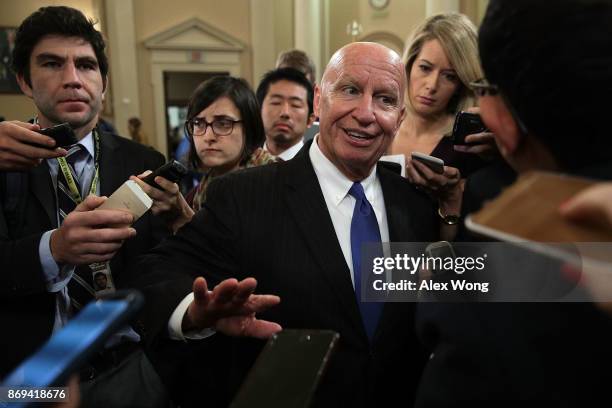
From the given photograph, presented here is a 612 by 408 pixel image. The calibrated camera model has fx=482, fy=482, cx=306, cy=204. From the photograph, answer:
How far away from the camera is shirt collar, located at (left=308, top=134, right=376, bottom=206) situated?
1.36m

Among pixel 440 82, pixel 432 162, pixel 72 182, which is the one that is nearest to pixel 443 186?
pixel 432 162

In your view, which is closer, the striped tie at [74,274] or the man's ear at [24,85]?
Result: the striped tie at [74,274]

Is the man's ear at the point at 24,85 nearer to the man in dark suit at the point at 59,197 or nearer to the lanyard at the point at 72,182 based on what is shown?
the man in dark suit at the point at 59,197

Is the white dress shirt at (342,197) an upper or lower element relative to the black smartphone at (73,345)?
lower

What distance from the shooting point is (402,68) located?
4.63 feet

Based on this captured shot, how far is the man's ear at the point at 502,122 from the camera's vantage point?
2.00ft

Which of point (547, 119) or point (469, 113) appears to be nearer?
point (547, 119)

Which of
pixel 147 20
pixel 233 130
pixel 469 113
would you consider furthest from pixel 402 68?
pixel 147 20

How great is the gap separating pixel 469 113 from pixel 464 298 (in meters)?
0.65

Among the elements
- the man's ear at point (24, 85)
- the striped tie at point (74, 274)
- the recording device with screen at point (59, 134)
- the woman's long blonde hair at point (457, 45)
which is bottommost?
the striped tie at point (74, 274)

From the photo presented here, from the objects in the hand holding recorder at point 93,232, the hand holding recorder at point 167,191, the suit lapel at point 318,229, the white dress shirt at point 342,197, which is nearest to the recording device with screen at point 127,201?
the hand holding recorder at point 93,232

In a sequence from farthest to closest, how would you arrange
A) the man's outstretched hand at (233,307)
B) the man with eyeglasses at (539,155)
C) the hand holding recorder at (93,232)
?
1. the hand holding recorder at (93,232)
2. the man's outstretched hand at (233,307)
3. the man with eyeglasses at (539,155)

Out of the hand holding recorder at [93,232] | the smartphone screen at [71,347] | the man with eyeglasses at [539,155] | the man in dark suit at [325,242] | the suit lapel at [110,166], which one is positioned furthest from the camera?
the suit lapel at [110,166]

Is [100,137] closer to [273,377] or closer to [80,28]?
[80,28]
